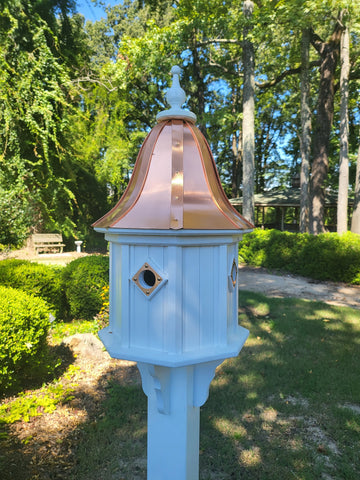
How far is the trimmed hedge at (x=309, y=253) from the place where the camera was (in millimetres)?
10613

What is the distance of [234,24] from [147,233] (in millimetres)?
14600

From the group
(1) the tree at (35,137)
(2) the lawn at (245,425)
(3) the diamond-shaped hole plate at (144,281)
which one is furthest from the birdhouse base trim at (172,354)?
(1) the tree at (35,137)

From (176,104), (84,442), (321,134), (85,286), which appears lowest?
(84,442)

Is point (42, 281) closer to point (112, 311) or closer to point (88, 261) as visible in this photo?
point (88, 261)

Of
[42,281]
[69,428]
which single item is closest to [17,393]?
[69,428]

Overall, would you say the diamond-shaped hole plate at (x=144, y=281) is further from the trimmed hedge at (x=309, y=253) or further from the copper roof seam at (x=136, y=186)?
the trimmed hedge at (x=309, y=253)

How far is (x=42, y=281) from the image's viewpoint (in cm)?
615

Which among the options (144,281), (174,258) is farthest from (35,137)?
(174,258)

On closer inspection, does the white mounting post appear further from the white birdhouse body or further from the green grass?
the green grass

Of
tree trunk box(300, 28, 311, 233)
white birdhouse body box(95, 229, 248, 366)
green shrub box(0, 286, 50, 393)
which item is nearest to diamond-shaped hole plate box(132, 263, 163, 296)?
white birdhouse body box(95, 229, 248, 366)

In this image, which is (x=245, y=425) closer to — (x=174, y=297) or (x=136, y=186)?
(x=174, y=297)

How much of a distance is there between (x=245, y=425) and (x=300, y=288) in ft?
23.0

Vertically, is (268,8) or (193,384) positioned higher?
(268,8)

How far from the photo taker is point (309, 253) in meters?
11.6
